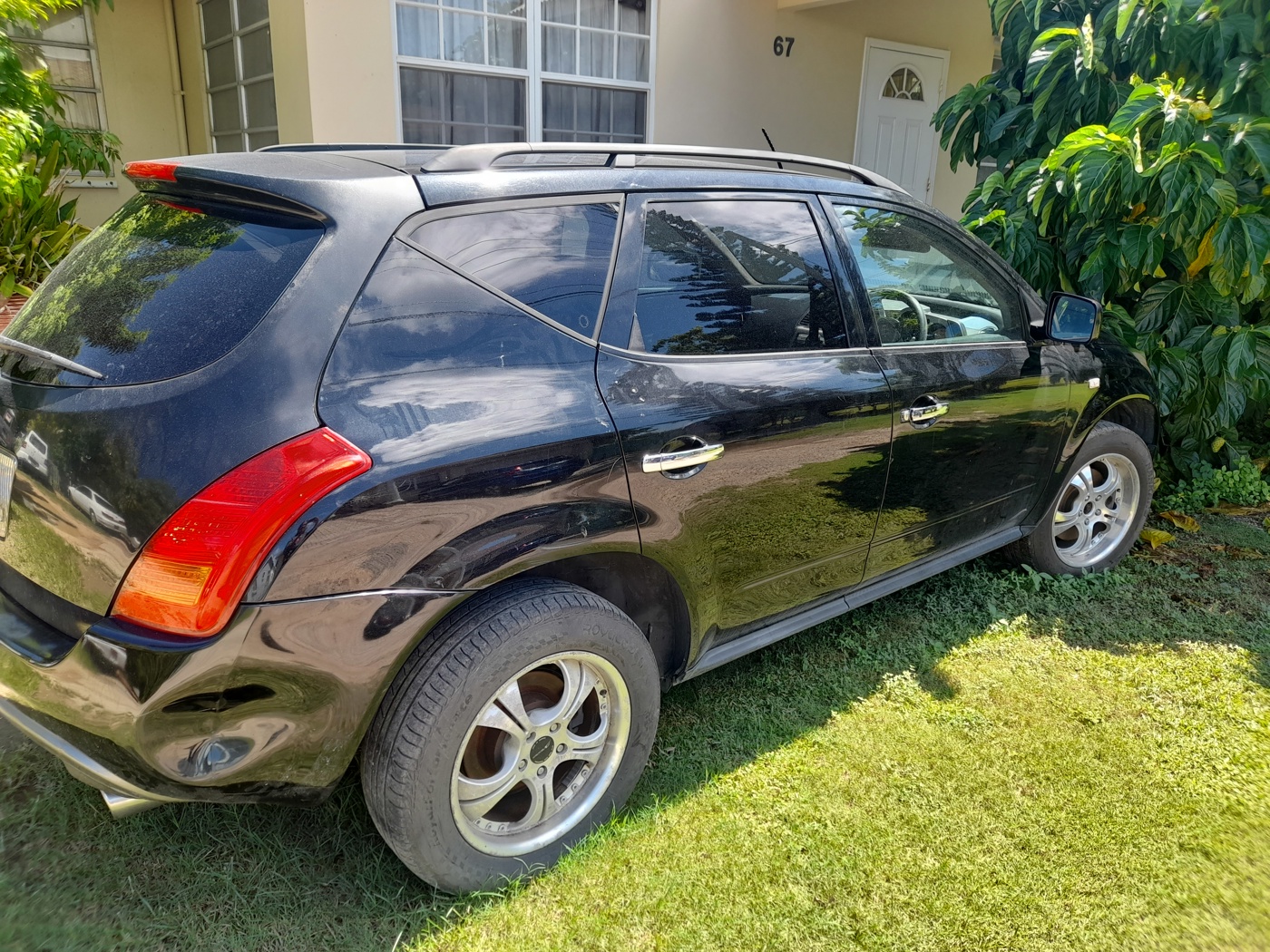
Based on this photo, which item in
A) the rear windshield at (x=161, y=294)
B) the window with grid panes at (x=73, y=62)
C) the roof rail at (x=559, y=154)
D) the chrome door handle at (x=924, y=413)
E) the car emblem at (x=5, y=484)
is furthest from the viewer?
the window with grid panes at (x=73, y=62)

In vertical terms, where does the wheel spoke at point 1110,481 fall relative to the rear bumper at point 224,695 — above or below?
below

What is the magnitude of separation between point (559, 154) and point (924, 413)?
1.46 m

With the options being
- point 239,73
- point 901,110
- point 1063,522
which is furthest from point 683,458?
point 901,110

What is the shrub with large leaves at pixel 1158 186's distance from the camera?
422cm

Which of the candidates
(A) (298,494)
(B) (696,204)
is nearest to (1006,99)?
(B) (696,204)

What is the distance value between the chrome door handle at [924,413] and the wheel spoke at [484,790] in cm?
168

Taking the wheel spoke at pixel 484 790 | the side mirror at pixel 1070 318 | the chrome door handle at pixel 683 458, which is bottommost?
the wheel spoke at pixel 484 790

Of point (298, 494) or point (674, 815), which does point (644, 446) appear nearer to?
point (298, 494)

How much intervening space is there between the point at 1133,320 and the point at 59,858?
526 centimetres

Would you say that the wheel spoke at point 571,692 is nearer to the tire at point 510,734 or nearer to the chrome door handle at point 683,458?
the tire at point 510,734

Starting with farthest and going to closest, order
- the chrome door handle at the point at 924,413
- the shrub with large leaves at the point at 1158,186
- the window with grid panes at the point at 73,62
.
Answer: the window with grid panes at the point at 73,62 → the shrub with large leaves at the point at 1158,186 → the chrome door handle at the point at 924,413

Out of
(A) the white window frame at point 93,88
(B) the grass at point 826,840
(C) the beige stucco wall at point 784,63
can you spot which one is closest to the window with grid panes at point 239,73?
(A) the white window frame at point 93,88

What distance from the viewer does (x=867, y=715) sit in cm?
302

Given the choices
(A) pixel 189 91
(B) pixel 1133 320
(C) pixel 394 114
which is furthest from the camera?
(A) pixel 189 91
